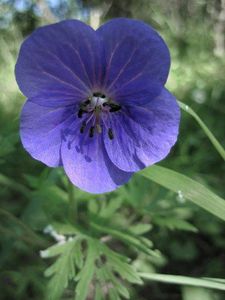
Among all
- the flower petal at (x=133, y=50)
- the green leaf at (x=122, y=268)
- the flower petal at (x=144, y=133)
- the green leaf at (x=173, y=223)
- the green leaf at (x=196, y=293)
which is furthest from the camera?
the green leaf at (x=196, y=293)

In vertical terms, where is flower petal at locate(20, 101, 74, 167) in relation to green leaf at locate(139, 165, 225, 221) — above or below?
above

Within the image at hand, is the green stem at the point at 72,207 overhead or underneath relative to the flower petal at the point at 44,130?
underneath

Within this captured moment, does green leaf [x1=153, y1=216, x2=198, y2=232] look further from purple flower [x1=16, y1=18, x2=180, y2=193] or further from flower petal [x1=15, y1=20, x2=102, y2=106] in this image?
flower petal [x1=15, y1=20, x2=102, y2=106]

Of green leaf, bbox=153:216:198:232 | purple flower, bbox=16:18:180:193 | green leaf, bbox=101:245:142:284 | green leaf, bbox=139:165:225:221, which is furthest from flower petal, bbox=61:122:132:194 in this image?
green leaf, bbox=153:216:198:232

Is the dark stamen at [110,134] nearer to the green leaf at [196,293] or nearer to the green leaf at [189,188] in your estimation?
the green leaf at [189,188]

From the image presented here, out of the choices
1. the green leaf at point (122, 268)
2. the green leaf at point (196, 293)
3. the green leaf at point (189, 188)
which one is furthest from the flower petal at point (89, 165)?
the green leaf at point (196, 293)

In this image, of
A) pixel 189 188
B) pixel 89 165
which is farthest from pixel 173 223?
pixel 89 165

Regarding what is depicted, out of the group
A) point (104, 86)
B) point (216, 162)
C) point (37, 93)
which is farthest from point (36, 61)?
point (216, 162)
